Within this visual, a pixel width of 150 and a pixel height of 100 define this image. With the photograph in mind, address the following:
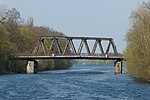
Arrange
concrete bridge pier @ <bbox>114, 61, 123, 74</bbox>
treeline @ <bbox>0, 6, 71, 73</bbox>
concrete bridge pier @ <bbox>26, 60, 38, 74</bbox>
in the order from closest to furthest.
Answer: treeline @ <bbox>0, 6, 71, 73</bbox>
concrete bridge pier @ <bbox>26, 60, 38, 74</bbox>
concrete bridge pier @ <bbox>114, 61, 123, 74</bbox>

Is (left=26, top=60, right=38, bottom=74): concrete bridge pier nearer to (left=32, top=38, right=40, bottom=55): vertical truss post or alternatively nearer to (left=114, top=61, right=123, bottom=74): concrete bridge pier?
(left=32, top=38, right=40, bottom=55): vertical truss post

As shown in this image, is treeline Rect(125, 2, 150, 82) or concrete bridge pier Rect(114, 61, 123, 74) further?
concrete bridge pier Rect(114, 61, 123, 74)

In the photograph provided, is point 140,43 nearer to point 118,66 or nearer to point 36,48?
point 118,66

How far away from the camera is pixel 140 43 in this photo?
72250mm

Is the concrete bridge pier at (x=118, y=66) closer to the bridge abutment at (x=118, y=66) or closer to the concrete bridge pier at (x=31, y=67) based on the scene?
the bridge abutment at (x=118, y=66)

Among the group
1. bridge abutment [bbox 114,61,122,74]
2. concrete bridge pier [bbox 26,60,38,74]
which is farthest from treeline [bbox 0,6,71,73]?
bridge abutment [bbox 114,61,122,74]

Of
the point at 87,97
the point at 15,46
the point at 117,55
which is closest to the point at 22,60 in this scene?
the point at 15,46

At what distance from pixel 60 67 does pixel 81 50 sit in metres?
48.0

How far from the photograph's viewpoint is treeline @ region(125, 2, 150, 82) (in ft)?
230

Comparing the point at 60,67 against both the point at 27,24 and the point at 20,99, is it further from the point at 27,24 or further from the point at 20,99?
the point at 20,99

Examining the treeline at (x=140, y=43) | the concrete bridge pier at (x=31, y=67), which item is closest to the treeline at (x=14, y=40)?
the concrete bridge pier at (x=31, y=67)

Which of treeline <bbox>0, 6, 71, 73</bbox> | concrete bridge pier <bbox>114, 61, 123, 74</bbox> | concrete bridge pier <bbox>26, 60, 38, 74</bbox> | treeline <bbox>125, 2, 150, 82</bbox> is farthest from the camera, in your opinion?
concrete bridge pier <bbox>114, 61, 123, 74</bbox>

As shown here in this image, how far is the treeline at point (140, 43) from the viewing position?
70.1 m

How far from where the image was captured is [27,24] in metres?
170
